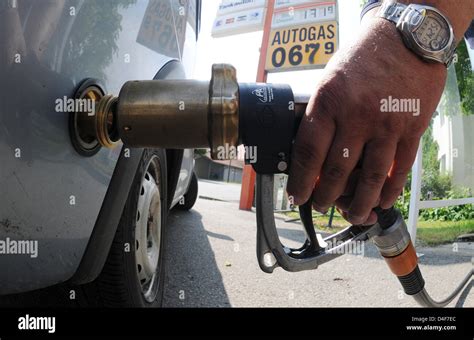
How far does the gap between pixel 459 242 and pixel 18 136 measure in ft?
15.8

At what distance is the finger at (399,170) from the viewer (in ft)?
2.16

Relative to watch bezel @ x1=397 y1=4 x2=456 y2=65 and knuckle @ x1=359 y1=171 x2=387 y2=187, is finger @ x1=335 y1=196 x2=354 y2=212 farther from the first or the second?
watch bezel @ x1=397 y1=4 x2=456 y2=65

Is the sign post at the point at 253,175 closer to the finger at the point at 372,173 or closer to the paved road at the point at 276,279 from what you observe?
the paved road at the point at 276,279

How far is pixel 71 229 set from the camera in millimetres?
877

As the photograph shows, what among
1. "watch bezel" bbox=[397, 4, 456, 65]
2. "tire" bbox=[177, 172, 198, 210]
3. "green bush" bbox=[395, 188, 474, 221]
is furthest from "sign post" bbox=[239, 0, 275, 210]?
"watch bezel" bbox=[397, 4, 456, 65]

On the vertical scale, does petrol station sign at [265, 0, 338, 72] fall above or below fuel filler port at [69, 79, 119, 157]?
above

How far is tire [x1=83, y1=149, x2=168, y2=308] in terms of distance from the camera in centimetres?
122

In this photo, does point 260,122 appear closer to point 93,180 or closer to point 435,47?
point 435,47

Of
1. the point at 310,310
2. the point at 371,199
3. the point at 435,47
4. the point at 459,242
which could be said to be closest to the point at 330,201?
the point at 371,199

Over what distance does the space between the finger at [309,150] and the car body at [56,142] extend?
0.54m

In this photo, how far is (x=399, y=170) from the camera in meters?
0.69

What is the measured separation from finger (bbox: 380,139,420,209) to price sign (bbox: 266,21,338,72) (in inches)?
247

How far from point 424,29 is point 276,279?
220 centimetres

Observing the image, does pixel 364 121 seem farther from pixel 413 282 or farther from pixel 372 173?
pixel 413 282
